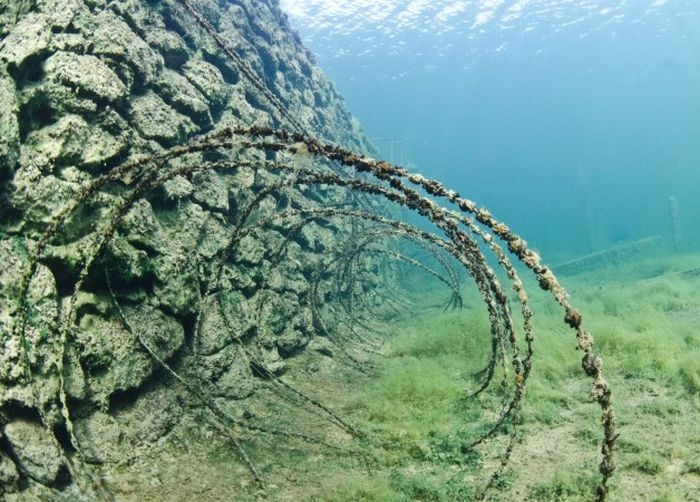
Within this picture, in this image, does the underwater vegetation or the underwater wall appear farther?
the underwater wall

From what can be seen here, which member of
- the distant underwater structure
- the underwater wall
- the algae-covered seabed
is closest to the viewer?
the distant underwater structure

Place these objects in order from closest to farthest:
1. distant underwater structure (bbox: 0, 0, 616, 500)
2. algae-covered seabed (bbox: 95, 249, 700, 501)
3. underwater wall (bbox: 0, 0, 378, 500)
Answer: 1. distant underwater structure (bbox: 0, 0, 616, 500)
2. underwater wall (bbox: 0, 0, 378, 500)
3. algae-covered seabed (bbox: 95, 249, 700, 501)

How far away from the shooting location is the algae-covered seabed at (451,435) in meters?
6.26

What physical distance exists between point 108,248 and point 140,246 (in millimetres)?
738

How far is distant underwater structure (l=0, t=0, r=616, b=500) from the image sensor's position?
18.0ft

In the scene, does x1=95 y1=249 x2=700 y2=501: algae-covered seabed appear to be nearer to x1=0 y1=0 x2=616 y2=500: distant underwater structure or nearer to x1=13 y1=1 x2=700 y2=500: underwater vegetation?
x1=13 y1=1 x2=700 y2=500: underwater vegetation

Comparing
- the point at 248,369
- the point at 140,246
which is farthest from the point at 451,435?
the point at 140,246

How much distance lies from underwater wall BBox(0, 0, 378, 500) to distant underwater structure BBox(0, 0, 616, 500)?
0.10ft

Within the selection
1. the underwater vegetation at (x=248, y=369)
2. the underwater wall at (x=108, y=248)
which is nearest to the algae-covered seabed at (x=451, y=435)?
the underwater vegetation at (x=248, y=369)

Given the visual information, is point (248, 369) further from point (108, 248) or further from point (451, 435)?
point (451, 435)

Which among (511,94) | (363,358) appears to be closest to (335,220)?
(363,358)

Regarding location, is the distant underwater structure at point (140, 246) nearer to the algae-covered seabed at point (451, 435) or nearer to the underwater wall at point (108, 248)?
the underwater wall at point (108, 248)

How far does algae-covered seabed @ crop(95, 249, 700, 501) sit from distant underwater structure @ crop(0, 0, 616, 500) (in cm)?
41

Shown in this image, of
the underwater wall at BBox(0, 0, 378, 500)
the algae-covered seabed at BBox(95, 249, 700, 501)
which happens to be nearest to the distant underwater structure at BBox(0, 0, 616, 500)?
the underwater wall at BBox(0, 0, 378, 500)
